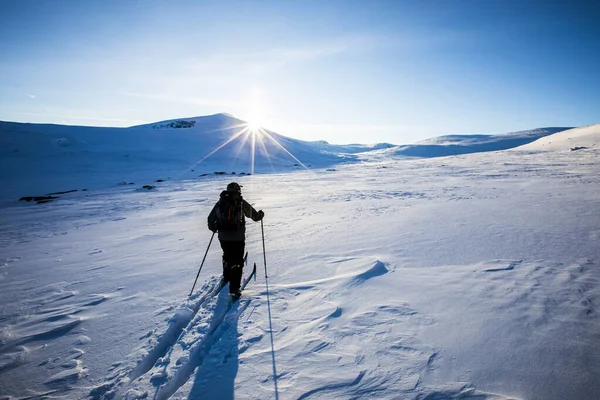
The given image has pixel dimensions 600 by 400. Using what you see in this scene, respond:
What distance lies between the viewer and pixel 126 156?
43.1 m

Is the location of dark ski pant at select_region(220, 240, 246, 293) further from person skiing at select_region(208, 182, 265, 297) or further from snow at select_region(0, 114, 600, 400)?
snow at select_region(0, 114, 600, 400)

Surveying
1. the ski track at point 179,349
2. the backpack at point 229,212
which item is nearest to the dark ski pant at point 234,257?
the backpack at point 229,212

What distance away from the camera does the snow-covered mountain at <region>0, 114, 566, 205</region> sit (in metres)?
28.9

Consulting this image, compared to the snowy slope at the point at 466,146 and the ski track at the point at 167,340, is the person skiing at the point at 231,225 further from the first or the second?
the snowy slope at the point at 466,146

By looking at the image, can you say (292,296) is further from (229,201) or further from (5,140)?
(5,140)

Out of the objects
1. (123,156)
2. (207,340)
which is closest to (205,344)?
(207,340)

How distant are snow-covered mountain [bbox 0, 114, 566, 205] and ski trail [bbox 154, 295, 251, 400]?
81.5 ft

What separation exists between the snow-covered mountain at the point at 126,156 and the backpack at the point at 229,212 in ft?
79.0

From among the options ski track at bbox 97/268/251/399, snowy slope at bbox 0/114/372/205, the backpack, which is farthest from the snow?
snowy slope at bbox 0/114/372/205

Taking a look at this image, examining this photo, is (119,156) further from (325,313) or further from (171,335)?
(325,313)

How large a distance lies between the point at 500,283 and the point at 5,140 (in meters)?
63.3

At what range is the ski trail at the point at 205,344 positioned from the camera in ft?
8.47

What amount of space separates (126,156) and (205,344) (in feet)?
161

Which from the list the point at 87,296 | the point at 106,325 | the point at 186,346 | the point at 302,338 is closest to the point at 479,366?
the point at 302,338
